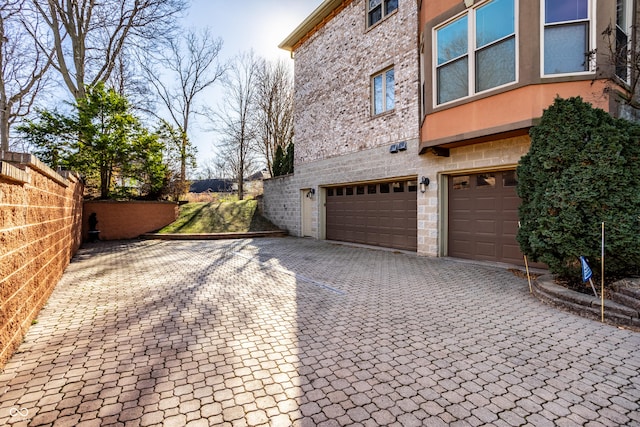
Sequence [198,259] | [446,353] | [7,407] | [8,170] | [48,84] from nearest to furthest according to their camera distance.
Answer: [7,407] < [8,170] < [446,353] < [198,259] < [48,84]

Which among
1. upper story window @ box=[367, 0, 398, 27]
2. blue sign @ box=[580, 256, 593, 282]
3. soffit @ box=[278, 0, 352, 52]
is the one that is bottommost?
blue sign @ box=[580, 256, 593, 282]

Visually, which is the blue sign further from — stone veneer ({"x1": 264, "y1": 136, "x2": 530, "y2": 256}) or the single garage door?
stone veneer ({"x1": 264, "y1": 136, "x2": 530, "y2": 256})

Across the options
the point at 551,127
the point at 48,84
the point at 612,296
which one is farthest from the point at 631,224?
the point at 48,84

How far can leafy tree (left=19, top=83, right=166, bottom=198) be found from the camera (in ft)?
37.7

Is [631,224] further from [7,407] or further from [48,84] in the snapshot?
[48,84]

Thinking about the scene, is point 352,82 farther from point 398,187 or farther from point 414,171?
point 414,171

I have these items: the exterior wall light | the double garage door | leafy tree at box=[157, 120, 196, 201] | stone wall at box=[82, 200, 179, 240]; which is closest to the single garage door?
the double garage door

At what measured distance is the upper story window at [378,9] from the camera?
9.64m

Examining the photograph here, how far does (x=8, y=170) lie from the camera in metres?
2.71

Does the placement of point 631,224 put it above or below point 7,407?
above

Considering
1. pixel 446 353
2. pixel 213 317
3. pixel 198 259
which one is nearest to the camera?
pixel 446 353

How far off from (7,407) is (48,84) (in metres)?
19.7

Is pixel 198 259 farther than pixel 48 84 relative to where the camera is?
No

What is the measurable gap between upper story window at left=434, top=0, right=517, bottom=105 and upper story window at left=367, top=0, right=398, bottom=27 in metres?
3.18
